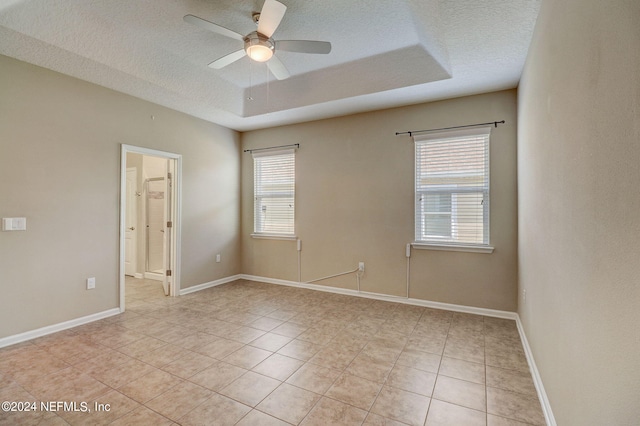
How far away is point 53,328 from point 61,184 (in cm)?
150

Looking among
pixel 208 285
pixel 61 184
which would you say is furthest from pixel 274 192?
pixel 61 184

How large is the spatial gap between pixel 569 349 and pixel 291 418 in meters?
1.57

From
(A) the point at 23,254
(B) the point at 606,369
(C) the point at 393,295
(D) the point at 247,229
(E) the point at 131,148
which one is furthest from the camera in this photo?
(D) the point at 247,229

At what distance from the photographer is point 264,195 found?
17.4ft

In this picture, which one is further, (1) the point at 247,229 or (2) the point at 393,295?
(1) the point at 247,229

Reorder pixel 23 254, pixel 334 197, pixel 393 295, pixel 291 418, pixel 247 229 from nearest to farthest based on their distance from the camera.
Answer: pixel 291 418, pixel 23 254, pixel 393 295, pixel 334 197, pixel 247 229

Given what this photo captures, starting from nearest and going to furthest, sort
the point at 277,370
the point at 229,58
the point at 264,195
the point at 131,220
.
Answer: the point at 277,370 < the point at 229,58 < the point at 264,195 < the point at 131,220

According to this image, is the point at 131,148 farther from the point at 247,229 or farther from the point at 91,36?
the point at 247,229

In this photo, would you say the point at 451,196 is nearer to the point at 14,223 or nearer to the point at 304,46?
the point at 304,46

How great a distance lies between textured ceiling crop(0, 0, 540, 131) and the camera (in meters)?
2.49

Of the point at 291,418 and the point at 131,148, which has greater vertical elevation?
the point at 131,148

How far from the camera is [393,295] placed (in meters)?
4.16

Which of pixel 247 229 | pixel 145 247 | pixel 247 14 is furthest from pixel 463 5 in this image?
pixel 145 247

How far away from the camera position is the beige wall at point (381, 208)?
11.7 ft
